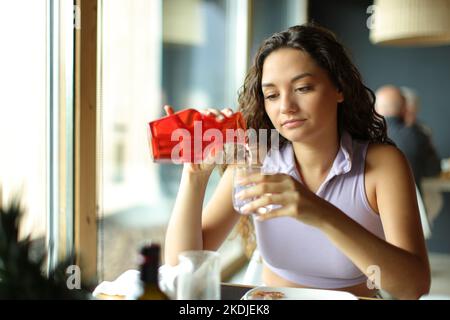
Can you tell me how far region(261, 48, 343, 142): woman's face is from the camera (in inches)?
44.1

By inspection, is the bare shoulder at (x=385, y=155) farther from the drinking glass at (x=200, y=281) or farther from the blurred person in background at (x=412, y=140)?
the blurred person in background at (x=412, y=140)

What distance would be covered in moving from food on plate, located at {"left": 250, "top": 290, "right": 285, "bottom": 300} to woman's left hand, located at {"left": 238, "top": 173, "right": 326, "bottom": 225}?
14cm

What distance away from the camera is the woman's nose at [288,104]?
111 cm

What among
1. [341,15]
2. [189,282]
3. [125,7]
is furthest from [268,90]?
[341,15]

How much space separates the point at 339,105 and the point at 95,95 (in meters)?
0.70

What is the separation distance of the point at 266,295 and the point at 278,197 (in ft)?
0.63

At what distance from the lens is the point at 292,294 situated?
0.91 m

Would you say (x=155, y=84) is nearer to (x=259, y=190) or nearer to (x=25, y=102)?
(x=25, y=102)

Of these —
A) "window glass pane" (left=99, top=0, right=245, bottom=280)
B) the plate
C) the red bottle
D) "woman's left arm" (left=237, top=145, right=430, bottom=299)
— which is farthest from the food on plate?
"window glass pane" (left=99, top=0, right=245, bottom=280)

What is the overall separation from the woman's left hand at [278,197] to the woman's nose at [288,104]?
31 cm

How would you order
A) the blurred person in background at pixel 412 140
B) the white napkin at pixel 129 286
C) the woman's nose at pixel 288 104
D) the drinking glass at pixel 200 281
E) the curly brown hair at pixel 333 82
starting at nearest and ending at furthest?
the drinking glass at pixel 200 281
the white napkin at pixel 129 286
the woman's nose at pixel 288 104
the curly brown hair at pixel 333 82
the blurred person in background at pixel 412 140

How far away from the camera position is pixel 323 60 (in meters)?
1.21

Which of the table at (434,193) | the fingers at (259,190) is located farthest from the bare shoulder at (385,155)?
the table at (434,193)

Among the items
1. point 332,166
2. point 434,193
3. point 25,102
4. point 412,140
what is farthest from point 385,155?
point 434,193
